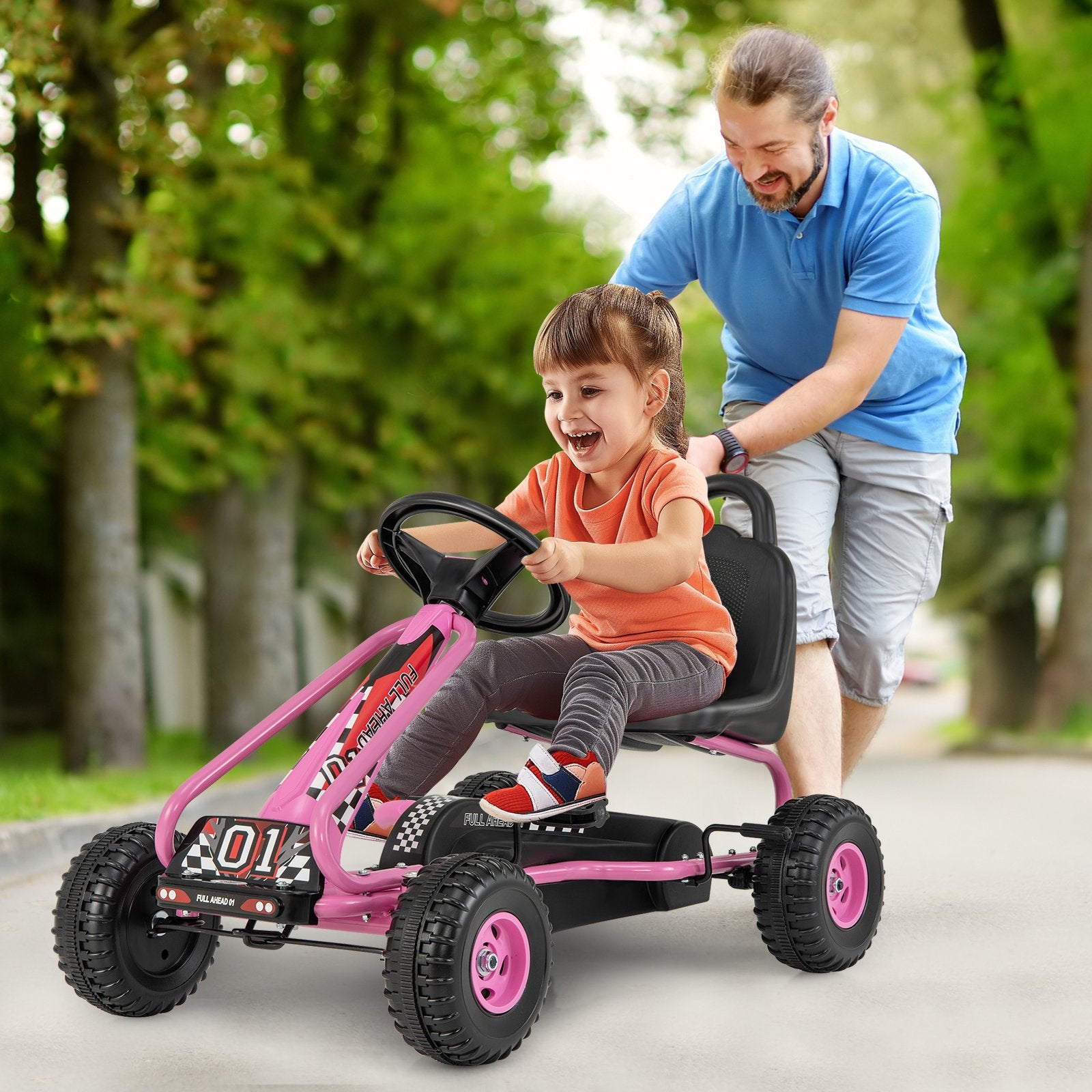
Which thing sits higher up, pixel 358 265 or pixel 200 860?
pixel 358 265

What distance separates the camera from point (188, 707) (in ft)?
77.4

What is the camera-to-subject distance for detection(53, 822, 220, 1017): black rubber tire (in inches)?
118

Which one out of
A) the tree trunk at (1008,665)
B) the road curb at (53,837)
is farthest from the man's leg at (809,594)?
the tree trunk at (1008,665)

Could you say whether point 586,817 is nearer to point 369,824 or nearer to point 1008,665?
point 369,824

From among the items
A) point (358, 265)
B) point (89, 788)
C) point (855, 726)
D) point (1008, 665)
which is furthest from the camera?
point (1008, 665)

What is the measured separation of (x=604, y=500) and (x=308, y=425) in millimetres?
9812

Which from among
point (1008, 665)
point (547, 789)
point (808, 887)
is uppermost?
point (547, 789)

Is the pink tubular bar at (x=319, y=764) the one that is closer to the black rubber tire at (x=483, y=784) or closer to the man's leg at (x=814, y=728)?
the black rubber tire at (x=483, y=784)

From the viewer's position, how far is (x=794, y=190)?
3859 millimetres

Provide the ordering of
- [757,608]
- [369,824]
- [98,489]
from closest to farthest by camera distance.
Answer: [369,824]
[757,608]
[98,489]

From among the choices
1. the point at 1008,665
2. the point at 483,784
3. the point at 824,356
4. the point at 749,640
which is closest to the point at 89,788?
the point at 483,784

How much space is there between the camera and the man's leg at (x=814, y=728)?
13.0 ft

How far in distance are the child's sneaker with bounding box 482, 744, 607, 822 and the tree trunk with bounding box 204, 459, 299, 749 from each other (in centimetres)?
1061

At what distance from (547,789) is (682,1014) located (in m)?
0.63
